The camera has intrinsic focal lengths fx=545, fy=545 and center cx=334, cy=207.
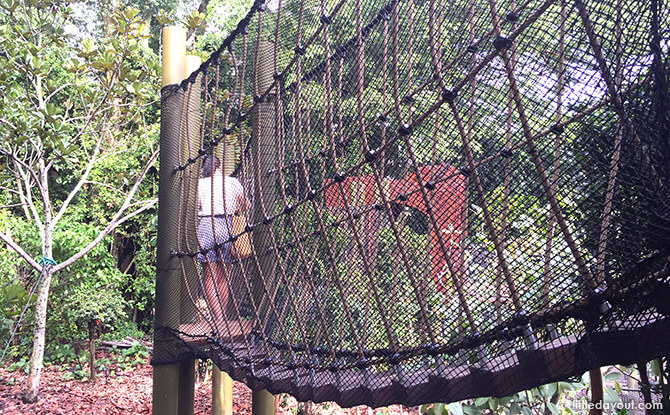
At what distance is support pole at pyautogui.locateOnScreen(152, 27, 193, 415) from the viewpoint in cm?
219

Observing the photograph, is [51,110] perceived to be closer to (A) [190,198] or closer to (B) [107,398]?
(A) [190,198]

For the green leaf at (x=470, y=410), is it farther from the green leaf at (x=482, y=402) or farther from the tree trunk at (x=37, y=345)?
the tree trunk at (x=37, y=345)

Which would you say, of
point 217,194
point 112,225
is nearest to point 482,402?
point 217,194

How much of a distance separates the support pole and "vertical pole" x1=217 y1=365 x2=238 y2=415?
670 millimetres

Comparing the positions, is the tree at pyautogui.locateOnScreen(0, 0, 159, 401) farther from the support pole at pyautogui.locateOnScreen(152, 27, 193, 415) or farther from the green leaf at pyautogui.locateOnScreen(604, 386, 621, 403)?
the green leaf at pyautogui.locateOnScreen(604, 386, 621, 403)

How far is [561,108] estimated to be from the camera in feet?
2.38

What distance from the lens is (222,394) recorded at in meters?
2.96

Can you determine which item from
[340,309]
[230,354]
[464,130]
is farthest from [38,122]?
[464,130]

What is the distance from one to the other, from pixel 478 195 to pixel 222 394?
8.25 ft

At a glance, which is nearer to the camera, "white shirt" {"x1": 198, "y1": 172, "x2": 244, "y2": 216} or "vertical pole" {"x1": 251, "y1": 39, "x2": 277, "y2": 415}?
"vertical pole" {"x1": 251, "y1": 39, "x2": 277, "y2": 415}

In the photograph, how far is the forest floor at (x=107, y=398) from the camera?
3.91m

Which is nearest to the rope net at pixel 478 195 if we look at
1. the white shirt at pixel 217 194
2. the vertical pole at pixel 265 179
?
the vertical pole at pixel 265 179

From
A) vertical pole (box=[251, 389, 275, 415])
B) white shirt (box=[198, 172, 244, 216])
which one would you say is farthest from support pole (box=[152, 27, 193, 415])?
vertical pole (box=[251, 389, 275, 415])

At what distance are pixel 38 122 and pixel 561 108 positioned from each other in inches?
140
